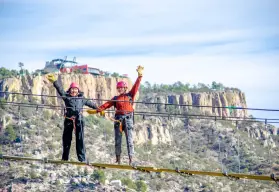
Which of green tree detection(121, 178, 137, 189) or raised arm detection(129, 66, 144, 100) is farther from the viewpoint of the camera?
green tree detection(121, 178, 137, 189)

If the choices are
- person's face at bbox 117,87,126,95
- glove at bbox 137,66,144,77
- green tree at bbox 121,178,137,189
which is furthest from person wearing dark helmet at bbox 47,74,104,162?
green tree at bbox 121,178,137,189

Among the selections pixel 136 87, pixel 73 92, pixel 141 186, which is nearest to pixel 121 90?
pixel 136 87

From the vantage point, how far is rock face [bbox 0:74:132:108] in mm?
103738

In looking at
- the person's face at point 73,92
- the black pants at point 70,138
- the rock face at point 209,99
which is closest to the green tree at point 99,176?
the rock face at point 209,99

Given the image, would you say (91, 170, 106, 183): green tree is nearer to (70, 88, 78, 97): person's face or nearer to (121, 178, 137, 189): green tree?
(121, 178, 137, 189): green tree

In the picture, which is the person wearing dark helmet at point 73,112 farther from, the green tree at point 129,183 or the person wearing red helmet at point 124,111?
the green tree at point 129,183

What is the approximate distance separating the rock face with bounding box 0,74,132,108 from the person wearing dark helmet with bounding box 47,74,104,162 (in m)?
74.1

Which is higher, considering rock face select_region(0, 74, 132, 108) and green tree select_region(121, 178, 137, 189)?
rock face select_region(0, 74, 132, 108)

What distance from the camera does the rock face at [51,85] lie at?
104 m

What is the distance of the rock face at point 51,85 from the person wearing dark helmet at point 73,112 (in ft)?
243

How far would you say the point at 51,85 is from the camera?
107000 millimetres

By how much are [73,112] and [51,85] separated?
3498 inches

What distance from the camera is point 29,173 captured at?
3004 inches

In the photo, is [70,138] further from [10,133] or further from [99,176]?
[99,176]
